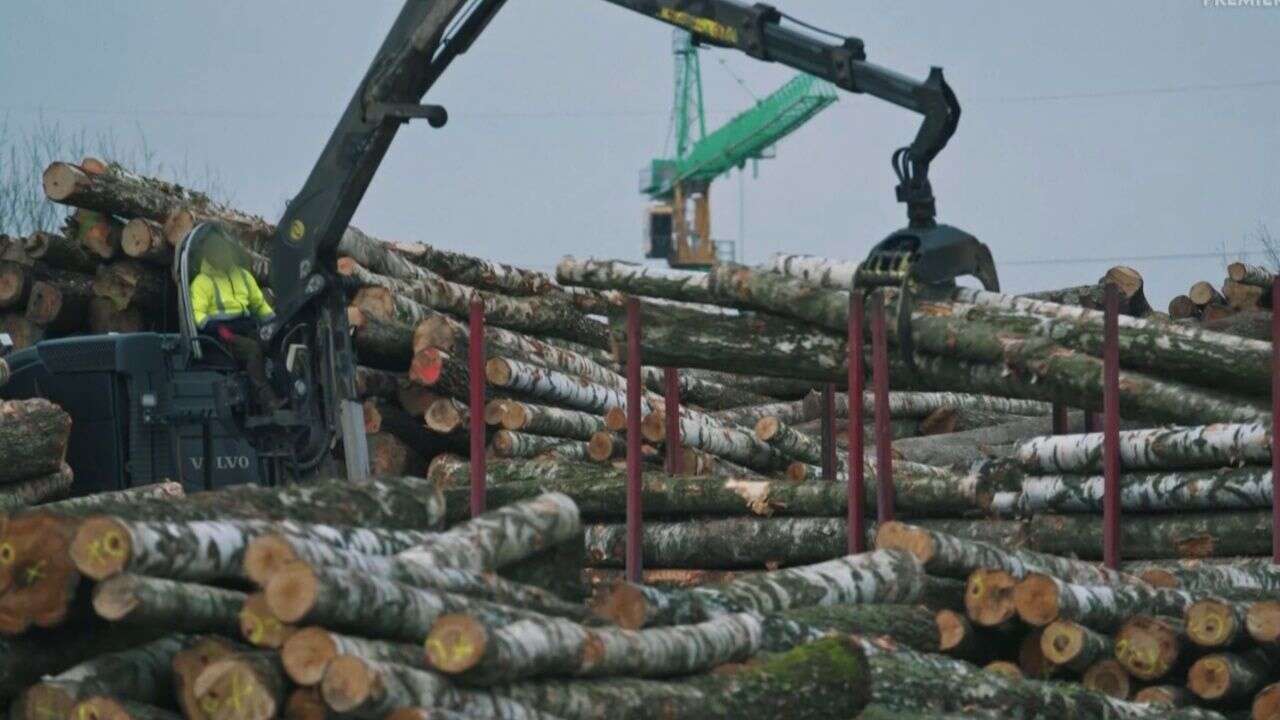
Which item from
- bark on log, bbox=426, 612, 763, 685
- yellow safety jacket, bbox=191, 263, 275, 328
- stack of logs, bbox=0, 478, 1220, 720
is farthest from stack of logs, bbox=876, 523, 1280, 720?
yellow safety jacket, bbox=191, 263, 275, 328

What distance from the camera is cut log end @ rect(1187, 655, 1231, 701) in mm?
10188

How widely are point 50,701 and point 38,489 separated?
30.8ft

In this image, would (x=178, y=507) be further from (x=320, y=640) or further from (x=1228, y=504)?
(x=1228, y=504)

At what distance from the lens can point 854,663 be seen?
336 inches

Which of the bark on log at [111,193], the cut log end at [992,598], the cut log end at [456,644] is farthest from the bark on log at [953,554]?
the bark on log at [111,193]

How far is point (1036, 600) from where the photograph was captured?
10.2 m

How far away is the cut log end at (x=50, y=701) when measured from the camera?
696 cm

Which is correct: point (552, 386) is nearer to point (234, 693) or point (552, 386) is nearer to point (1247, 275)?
point (1247, 275)

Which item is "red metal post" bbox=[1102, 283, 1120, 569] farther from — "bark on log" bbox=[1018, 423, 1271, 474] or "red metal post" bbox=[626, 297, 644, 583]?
"red metal post" bbox=[626, 297, 644, 583]

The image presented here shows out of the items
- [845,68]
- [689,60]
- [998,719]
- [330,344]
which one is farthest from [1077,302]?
[689,60]

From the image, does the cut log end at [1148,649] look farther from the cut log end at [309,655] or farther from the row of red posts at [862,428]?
the cut log end at [309,655]

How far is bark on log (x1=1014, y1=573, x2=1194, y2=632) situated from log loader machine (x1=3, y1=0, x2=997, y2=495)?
517 centimetres

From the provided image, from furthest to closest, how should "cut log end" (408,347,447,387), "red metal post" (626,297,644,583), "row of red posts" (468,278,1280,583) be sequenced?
"cut log end" (408,347,447,387)
"red metal post" (626,297,644,583)
"row of red posts" (468,278,1280,583)

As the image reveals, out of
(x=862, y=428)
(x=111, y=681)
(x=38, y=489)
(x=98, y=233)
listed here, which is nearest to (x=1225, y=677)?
(x=862, y=428)
